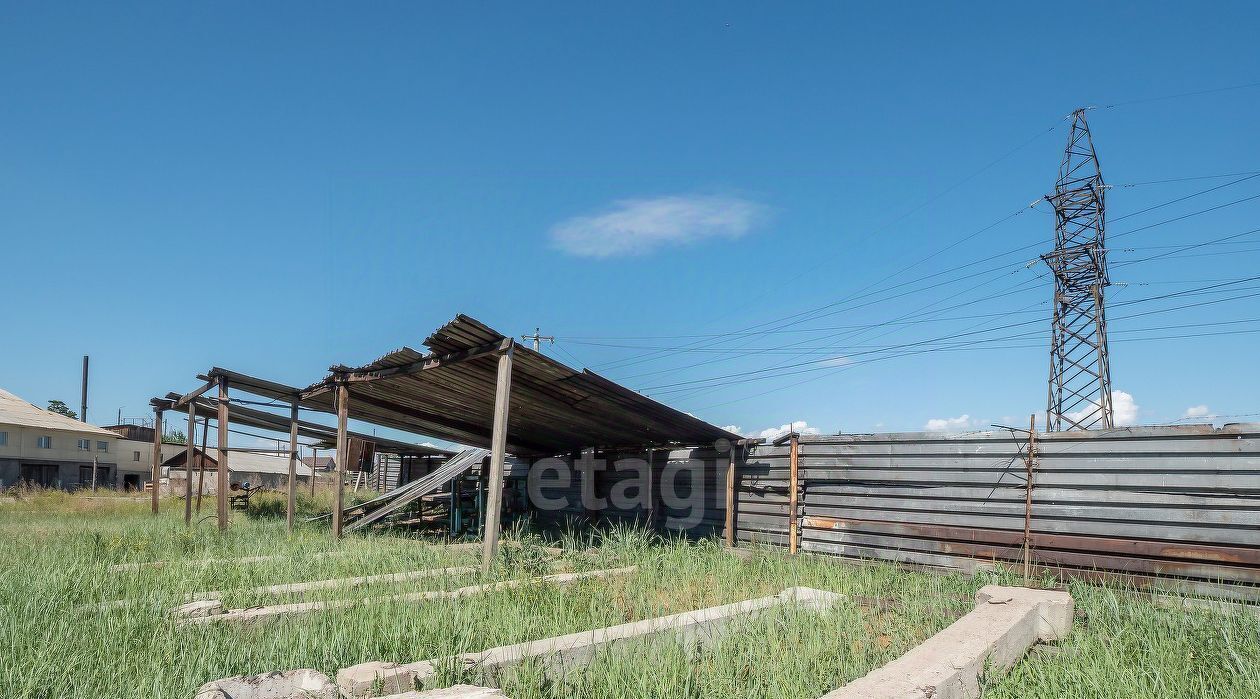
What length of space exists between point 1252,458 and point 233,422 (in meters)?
15.7

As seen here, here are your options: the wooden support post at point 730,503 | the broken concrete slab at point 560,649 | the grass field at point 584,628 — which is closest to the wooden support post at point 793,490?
the wooden support post at point 730,503

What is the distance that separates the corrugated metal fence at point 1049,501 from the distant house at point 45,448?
102 feet

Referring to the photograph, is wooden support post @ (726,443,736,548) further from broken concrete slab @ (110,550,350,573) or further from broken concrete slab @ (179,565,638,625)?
broken concrete slab @ (110,550,350,573)

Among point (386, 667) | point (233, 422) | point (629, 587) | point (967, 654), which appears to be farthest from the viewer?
point (233, 422)

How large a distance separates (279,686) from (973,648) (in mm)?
3398

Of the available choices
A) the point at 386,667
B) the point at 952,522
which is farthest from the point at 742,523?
the point at 386,667

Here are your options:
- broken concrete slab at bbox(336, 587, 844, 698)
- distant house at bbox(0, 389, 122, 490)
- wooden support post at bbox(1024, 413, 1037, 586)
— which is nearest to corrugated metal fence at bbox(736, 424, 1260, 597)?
wooden support post at bbox(1024, 413, 1037, 586)

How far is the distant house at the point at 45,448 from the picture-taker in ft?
94.1

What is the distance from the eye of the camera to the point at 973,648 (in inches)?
148

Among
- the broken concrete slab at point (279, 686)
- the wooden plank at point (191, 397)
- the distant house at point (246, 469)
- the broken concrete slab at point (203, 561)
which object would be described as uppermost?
the wooden plank at point (191, 397)

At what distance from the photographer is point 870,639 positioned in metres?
4.36

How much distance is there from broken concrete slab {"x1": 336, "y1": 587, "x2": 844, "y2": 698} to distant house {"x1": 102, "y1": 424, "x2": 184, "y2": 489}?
38.7 m

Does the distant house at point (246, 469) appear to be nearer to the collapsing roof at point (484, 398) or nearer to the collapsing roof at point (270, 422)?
the collapsing roof at point (270, 422)

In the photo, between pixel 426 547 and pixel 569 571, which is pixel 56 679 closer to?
pixel 569 571
